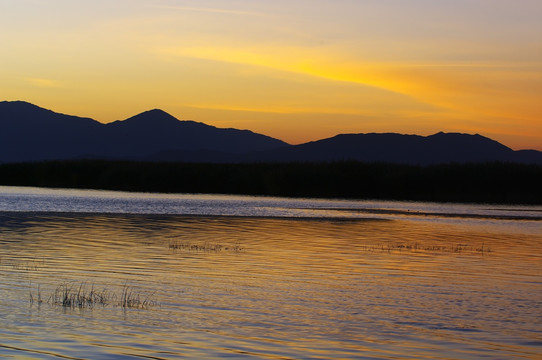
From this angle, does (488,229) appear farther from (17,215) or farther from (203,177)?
(203,177)

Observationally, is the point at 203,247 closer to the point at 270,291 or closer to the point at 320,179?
the point at 270,291

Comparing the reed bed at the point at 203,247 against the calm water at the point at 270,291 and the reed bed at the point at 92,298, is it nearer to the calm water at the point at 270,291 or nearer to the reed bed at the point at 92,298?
the calm water at the point at 270,291

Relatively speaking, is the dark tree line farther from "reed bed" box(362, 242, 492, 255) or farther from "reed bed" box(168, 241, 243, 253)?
"reed bed" box(168, 241, 243, 253)

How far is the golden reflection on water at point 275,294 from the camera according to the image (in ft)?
42.6

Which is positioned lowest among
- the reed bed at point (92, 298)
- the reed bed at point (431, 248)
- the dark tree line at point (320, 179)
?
the reed bed at point (92, 298)

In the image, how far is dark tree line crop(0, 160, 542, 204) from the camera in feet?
233

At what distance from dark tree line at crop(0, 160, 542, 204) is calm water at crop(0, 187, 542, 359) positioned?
34.7 metres

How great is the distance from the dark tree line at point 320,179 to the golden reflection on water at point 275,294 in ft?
128

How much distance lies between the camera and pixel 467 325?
14859 millimetres

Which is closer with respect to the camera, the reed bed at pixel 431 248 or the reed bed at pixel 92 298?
the reed bed at pixel 92 298

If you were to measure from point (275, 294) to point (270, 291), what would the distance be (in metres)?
0.38

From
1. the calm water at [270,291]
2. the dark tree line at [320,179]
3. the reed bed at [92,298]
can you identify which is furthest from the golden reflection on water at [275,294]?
the dark tree line at [320,179]

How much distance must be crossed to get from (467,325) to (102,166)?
77657 mm

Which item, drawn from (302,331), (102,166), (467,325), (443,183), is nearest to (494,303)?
(467,325)
